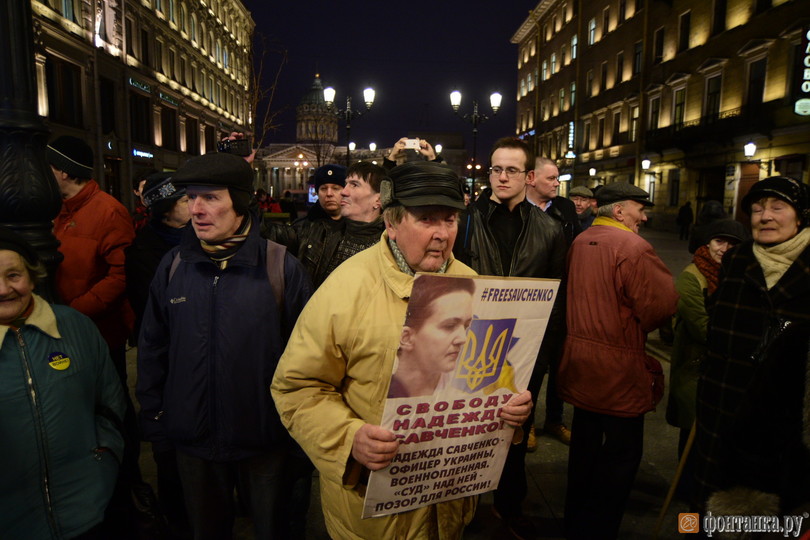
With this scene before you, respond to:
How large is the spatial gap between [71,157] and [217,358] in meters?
2.15

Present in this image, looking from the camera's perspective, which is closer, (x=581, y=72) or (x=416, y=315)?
(x=416, y=315)

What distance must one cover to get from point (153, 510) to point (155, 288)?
122 centimetres

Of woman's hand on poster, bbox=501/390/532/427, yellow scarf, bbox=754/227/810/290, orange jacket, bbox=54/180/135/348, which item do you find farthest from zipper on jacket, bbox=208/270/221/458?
yellow scarf, bbox=754/227/810/290

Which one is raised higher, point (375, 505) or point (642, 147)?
point (642, 147)

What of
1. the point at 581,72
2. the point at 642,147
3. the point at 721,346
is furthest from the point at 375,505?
the point at 581,72

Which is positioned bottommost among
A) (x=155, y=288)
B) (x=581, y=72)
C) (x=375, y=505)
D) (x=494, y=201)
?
(x=375, y=505)

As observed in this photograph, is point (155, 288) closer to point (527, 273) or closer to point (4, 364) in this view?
point (4, 364)

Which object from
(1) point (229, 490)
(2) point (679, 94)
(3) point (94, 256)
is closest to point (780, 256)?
(1) point (229, 490)

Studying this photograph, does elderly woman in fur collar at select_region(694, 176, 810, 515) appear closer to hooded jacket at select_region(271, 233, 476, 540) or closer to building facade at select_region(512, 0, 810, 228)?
hooded jacket at select_region(271, 233, 476, 540)

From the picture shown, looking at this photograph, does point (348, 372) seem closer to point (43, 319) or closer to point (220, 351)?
point (220, 351)

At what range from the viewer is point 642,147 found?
104 ft

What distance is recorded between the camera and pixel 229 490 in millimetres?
2469

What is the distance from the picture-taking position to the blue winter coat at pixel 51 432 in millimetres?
1980

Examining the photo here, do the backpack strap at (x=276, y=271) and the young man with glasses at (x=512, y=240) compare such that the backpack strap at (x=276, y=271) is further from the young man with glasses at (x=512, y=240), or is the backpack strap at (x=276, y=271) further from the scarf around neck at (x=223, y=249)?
the young man with glasses at (x=512, y=240)
